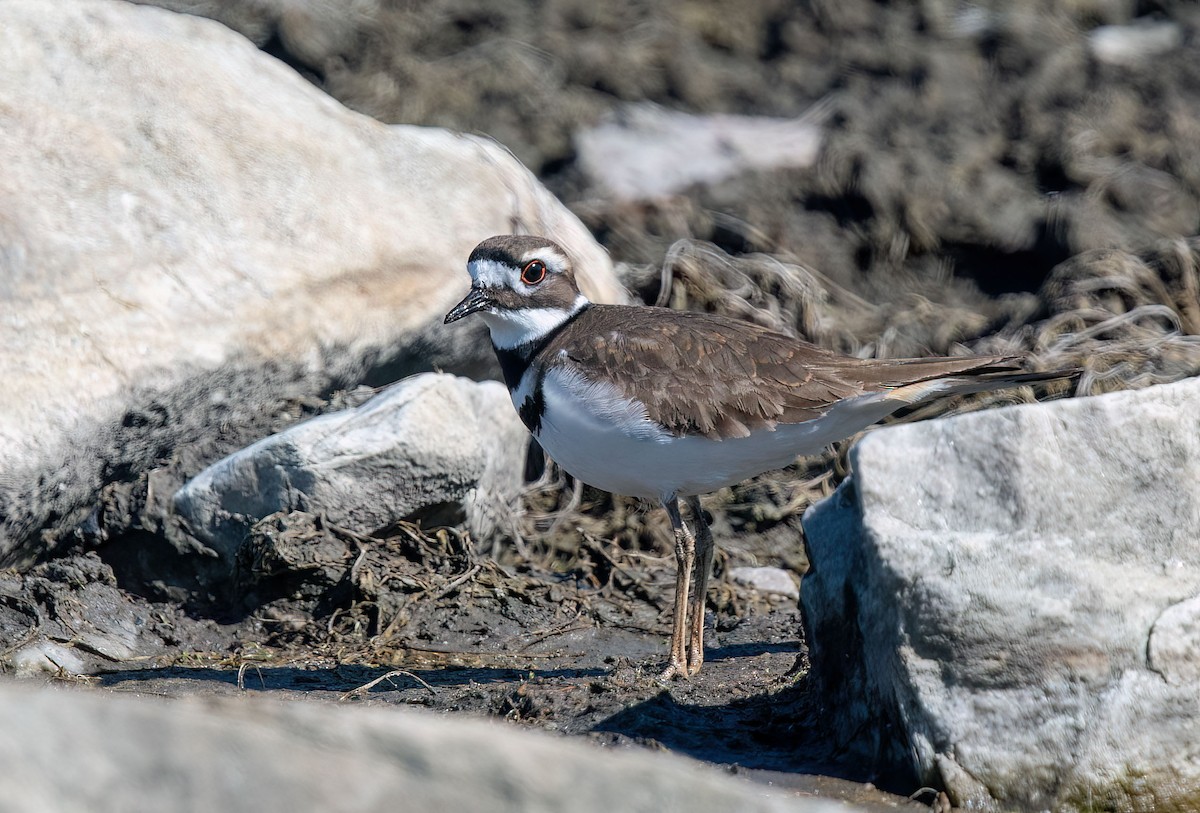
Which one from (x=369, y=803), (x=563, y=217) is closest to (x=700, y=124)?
(x=563, y=217)

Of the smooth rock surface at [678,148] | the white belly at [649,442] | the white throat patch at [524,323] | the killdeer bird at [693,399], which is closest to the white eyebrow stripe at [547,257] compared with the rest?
the white throat patch at [524,323]

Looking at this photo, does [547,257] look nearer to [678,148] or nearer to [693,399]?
[693,399]

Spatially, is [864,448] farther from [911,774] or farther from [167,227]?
[167,227]

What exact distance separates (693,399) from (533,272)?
111 centimetres

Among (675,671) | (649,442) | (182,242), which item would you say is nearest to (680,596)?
(675,671)

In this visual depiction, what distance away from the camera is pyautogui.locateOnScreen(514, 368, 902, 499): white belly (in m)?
5.47

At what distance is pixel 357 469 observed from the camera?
6230 mm

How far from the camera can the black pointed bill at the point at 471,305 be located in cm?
602

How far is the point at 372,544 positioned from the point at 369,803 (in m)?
4.27

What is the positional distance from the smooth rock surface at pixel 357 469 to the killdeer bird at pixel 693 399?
609 mm

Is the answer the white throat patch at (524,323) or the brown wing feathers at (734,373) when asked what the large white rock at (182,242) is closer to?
the white throat patch at (524,323)

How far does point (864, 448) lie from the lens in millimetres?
4301

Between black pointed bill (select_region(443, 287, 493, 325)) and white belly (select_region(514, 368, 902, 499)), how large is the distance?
586mm

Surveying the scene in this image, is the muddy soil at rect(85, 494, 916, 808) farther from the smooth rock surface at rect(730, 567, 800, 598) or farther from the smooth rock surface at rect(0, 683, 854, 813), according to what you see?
the smooth rock surface at rect(0, 683, 854, 813)
